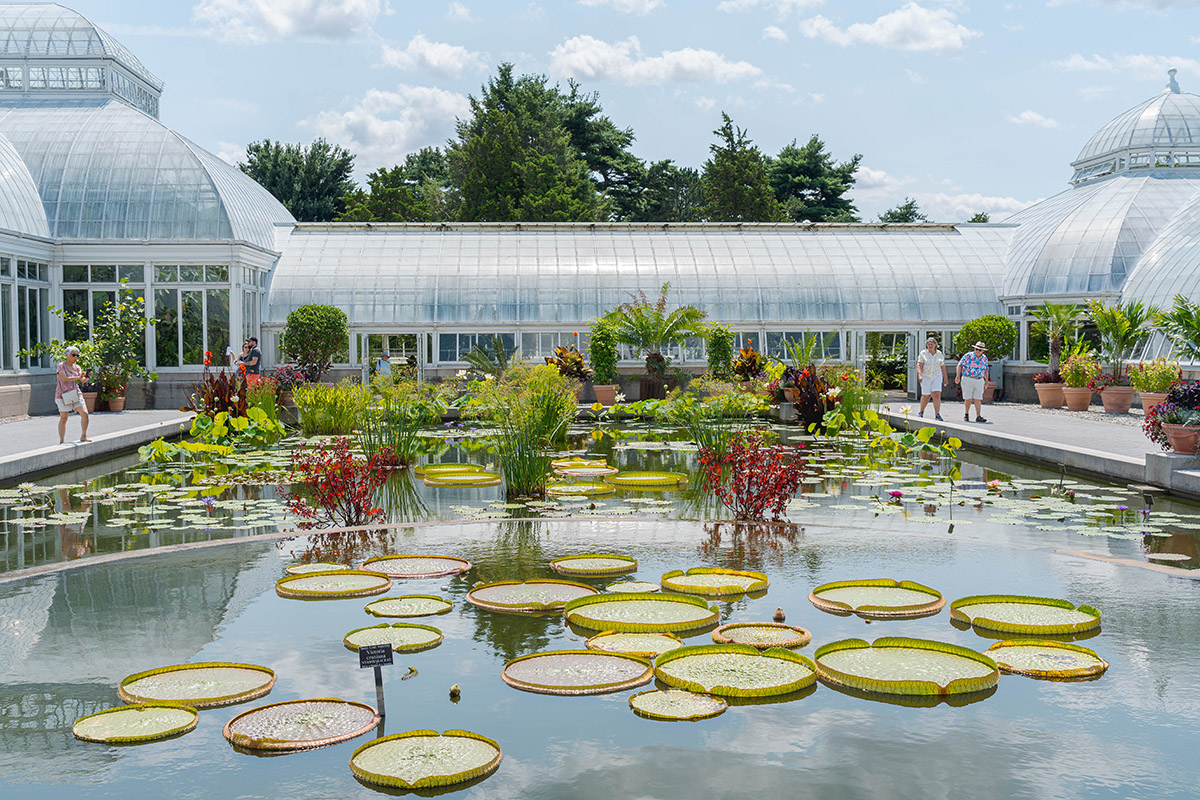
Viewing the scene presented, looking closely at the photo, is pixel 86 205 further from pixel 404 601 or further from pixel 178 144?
pixel 404 601

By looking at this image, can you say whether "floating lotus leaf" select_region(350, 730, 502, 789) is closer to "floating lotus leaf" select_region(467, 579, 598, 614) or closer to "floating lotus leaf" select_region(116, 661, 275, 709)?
"floating lotus leaf" select_region(116, 661, 275, 709)

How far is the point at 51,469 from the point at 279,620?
7.85 meters

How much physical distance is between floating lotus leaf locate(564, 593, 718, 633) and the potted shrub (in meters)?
17.8

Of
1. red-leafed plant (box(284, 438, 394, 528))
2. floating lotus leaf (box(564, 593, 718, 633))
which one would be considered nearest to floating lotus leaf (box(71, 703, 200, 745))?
floating lotus leaf (box(564, 593, 718, 633))

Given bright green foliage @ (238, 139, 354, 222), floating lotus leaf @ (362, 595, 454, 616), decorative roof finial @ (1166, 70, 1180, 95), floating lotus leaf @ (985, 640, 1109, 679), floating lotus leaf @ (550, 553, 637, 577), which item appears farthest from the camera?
bright green foliage @ (238, 139, 354, 222)

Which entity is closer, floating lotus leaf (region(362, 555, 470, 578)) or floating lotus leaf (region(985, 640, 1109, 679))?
floating lotus leaf (region(985, 640, 1109, 679))

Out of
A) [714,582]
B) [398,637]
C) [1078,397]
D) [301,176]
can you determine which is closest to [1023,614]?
[714,582]

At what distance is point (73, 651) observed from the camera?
17.7 feet

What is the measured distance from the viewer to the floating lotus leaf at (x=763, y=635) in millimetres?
5449

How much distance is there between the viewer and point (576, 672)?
5.04 metres

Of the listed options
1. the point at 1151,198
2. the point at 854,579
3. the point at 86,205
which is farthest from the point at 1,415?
the point at 1151,198

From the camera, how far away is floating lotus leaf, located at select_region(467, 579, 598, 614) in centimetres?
616

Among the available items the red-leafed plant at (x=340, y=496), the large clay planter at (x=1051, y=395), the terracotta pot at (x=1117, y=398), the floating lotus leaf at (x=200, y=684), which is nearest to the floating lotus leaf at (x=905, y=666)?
the floating lotus leaf at (x=200, y=684)

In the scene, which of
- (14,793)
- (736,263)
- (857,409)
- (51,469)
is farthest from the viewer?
(736,263)
